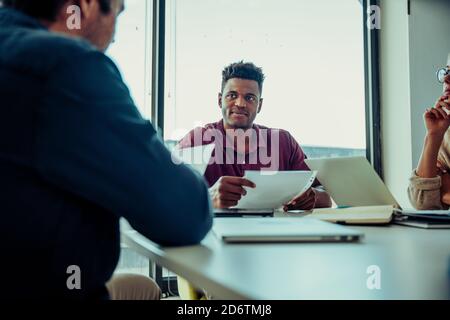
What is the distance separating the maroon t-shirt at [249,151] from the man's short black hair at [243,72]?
31cm

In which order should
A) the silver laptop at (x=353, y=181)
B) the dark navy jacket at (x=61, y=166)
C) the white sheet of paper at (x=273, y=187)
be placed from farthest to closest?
the silver laptop at (x=353, y=181) < the white sheet of paper at (x=273, y=187) < the dark navy jacket at (x=61, y=166)

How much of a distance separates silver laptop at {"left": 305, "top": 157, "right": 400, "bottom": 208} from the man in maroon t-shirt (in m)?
0.34

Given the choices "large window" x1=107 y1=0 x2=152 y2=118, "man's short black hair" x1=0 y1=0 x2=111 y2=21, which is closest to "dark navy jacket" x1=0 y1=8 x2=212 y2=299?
"man's short black hair" x1=0 y1=0 x2=111 y2=21

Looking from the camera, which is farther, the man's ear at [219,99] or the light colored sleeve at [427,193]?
the man's ear at [219,99]

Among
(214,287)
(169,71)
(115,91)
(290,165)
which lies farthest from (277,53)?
(214,287)

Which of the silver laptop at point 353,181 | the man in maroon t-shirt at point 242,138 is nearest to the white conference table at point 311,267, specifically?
the silver laptop at point 353,181

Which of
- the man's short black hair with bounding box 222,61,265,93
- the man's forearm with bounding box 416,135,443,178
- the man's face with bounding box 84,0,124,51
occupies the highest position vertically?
the man's short black hair with bounding box 222,61,265,93

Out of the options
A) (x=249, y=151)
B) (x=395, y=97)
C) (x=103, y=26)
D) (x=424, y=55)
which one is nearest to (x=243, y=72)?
(x=249, y=151)

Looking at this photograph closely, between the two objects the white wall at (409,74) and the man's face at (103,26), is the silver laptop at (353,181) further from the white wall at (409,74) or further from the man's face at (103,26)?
the white wall at (409,74)

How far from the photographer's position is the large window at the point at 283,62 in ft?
8.87

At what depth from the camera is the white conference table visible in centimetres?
47

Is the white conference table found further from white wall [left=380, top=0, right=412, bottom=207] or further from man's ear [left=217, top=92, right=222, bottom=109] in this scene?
white wall [left=380, top=0, right=412, bottom=207]

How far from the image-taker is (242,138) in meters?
2.36

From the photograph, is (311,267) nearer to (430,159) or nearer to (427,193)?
(427,193)
